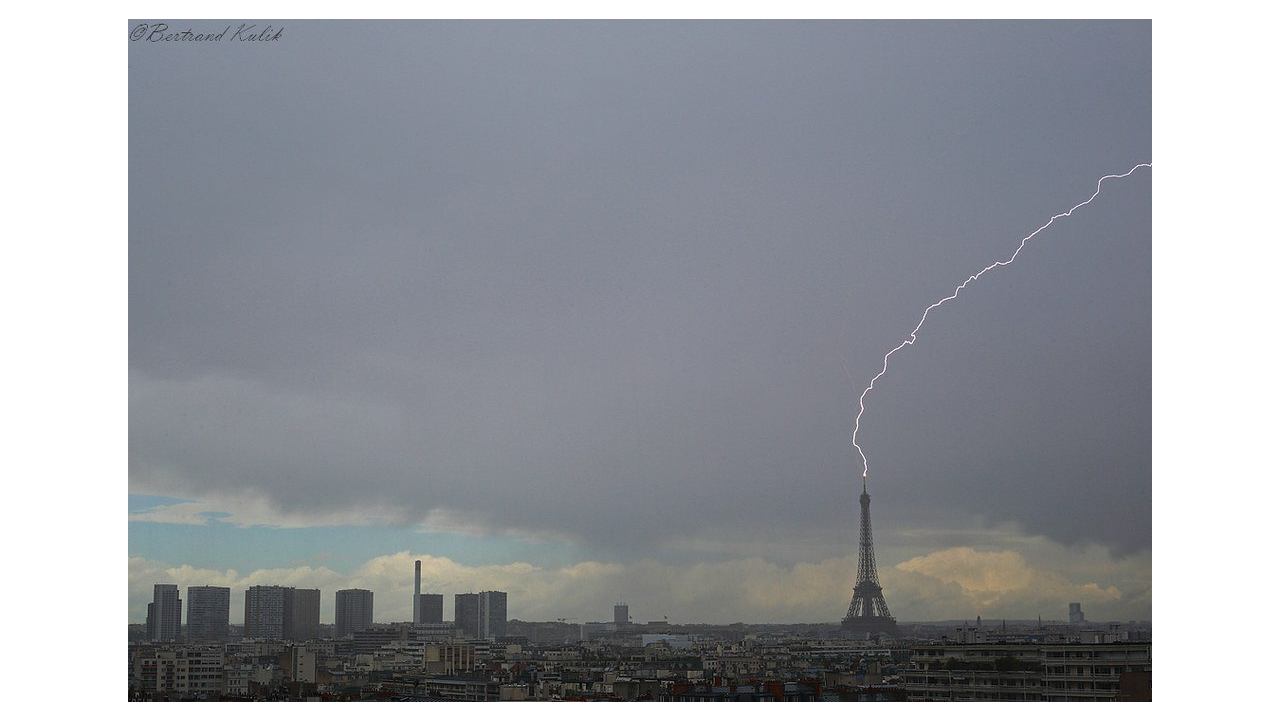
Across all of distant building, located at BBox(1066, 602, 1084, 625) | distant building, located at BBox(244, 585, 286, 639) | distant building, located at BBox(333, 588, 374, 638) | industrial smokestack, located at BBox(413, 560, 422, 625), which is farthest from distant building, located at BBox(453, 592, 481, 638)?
distant building, located at BBox(1066, 602, 1084, 625)

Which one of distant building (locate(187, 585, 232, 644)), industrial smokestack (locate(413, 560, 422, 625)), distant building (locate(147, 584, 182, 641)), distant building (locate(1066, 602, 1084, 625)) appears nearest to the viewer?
distant building (locate(147, 584, 182, 641))

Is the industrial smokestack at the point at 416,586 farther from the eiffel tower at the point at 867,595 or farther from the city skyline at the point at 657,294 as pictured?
the eiffel tower at the point at 867,595

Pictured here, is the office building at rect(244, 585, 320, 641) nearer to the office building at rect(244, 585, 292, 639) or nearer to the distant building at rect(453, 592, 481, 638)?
the office building at rect(244, 585, 292, 639)

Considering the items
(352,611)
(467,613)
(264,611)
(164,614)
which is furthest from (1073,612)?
(164,614)

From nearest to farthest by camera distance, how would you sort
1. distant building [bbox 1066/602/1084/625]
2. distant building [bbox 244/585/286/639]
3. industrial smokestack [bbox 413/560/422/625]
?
distant building [bbox 1066/602/1084/625] → distant building [bbox 244/585/286/639] → industrial smokestack [bbox 413/560/422/625]

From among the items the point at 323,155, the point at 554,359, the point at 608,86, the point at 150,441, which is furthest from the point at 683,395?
the point at 150,441

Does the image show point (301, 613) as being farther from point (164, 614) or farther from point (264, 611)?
point (164, 614)

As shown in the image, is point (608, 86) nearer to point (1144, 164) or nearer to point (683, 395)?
point (683, 395)
